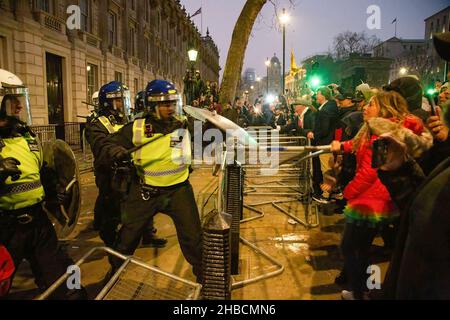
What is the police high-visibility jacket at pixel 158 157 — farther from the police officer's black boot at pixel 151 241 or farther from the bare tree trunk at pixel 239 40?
the bare tree trunk at pixel 239 40

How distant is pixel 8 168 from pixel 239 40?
338 inches

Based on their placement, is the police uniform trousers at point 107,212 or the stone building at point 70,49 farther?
the stone building at point 70,49

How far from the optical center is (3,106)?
3.08 metres

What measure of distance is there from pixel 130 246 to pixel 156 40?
3677cm

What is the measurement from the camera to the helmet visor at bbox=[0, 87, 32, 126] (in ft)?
10.1

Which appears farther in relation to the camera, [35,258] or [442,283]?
[35,258]

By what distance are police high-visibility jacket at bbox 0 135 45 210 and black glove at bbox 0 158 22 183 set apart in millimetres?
164

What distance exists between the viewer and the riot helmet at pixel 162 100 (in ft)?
11.5

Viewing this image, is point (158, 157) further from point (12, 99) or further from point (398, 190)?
point (398, 190)

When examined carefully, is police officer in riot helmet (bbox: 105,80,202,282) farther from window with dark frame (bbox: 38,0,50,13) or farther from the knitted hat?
window with dark frame (bbox: 38,0,50,13)

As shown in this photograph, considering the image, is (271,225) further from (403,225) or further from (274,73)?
(274,73)

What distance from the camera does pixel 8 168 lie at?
2.71 meters

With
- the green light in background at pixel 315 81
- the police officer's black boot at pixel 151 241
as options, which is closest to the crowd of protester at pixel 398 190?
the police officer's black boot at pixel 151 241
